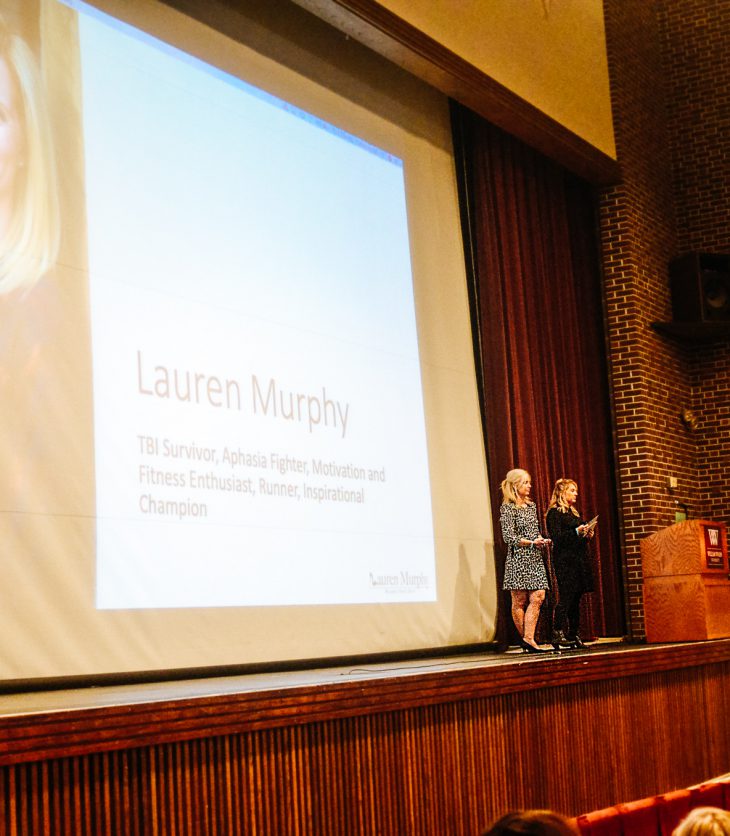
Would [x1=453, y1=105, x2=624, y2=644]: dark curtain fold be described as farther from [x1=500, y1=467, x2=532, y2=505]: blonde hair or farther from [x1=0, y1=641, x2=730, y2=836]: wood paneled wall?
[x1=0, y1=641, x2=730, y2=836]: wood paneled wall

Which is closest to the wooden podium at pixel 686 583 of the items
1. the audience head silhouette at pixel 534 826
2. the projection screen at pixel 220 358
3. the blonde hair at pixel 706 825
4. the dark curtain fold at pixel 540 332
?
the dark curtain fold at pixel 540 332

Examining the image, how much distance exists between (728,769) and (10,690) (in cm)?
469

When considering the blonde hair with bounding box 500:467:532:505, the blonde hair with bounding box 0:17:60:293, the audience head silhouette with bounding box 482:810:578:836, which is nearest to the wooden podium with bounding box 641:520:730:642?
the blonde hair with bounding box 500:467:532:505

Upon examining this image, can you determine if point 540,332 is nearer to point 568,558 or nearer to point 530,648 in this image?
point 568,558

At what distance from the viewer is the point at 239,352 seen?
593 centimetres

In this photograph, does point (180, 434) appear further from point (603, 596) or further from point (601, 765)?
point (603, 596)

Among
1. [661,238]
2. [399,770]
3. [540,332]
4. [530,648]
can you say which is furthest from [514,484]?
[661,238]

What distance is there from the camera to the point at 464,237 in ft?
27.5

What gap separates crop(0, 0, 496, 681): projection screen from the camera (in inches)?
195

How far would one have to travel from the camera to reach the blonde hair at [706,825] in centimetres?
245

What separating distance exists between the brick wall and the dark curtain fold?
18 cm

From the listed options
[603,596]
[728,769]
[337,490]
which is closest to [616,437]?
[603,596]

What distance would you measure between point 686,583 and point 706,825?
5.75 meters

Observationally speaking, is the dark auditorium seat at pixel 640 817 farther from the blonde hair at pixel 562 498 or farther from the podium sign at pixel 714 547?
the podium sign at pixel 714 547
